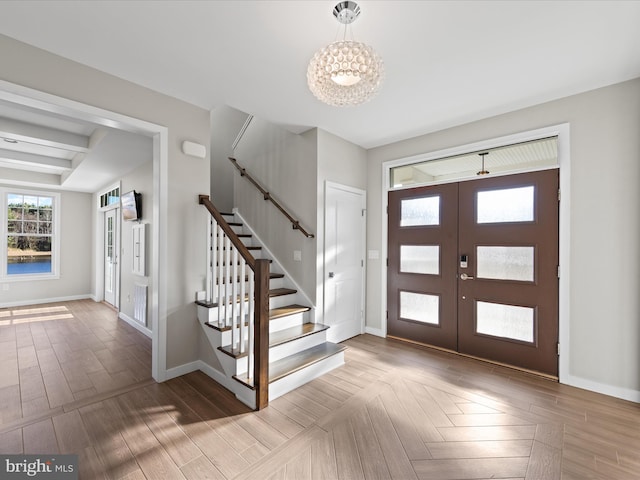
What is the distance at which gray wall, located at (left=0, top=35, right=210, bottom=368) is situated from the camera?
2394 mm

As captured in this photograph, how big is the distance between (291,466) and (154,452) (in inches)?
34.9

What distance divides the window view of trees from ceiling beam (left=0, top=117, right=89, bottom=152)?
317 centimetres

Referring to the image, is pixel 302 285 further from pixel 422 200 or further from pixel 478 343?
pixel 478 343

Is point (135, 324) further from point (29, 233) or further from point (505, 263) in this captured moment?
point (505, 263)

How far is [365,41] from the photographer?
2066 mm

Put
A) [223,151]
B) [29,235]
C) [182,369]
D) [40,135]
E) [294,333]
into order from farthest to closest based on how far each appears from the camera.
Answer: [29,235]
[223,151]
[40,135]
[294,333]
[182,369]

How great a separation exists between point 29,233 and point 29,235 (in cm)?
4

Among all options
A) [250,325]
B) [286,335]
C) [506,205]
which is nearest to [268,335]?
[250,325]

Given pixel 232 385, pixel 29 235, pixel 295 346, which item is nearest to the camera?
pixel 232 385

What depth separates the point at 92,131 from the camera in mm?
3906

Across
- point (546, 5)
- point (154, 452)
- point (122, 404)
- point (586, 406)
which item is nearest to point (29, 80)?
point (122, 404)

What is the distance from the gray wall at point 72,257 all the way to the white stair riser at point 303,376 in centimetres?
675

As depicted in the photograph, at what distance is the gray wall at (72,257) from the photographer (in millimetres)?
6211

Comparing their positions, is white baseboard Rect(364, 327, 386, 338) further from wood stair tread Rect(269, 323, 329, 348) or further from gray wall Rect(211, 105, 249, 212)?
gray wall Rect(211, 105, 249, 212)
